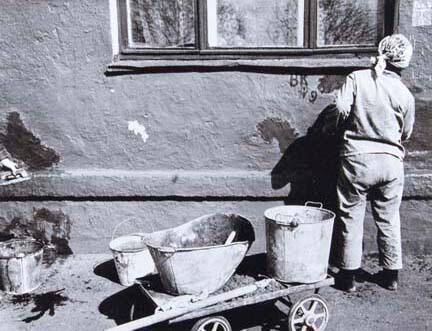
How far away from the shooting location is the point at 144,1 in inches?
226

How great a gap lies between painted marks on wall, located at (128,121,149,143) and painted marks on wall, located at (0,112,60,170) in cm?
83

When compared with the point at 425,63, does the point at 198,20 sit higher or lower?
higher

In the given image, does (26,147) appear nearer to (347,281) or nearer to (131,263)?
(131,263)

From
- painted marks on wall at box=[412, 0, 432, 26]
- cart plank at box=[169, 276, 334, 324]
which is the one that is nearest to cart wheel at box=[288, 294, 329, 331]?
cart plank at box=[169, 276, 334, 324]

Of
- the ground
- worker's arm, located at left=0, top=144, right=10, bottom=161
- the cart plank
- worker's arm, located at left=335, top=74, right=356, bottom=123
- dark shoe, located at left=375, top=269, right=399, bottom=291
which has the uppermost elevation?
worker's arm, located at left=335, top=74, right=356, bottom=123

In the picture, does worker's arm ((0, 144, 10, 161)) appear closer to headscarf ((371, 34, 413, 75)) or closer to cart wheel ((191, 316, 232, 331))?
cart wheel ((191, 316, 232, 331))

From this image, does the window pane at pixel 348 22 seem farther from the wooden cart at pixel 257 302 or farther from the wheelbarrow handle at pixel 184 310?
the wheelbarrow handle at pixel 184 310

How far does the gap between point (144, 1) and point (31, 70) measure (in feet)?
4.35

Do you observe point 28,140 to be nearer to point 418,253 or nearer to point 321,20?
point 321,20

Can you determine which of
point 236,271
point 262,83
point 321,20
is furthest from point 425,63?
point 236,271

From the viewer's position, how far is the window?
5.64 metres

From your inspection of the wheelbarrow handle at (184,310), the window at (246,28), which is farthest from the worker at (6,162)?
the wheelbarrow handle at (184,310)

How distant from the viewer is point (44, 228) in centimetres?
595

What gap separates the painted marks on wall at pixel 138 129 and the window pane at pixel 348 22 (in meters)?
1.97
